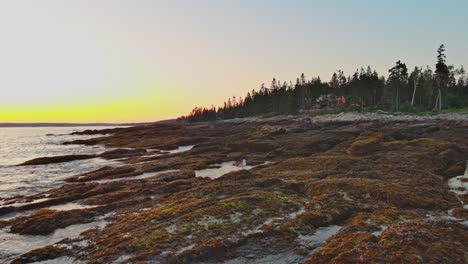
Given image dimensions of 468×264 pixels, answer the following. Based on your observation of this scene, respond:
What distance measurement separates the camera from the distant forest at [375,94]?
8769 centimetres

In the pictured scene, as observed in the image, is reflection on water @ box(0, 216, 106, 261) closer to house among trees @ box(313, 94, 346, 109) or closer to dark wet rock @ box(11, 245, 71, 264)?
dark wet rock @ box(11, 245, 71, 264)

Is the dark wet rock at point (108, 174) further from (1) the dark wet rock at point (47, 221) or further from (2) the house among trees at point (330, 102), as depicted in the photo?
(2) the house among trees at point (330, 102)

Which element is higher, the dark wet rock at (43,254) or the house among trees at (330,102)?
the house among trees at (330,102)

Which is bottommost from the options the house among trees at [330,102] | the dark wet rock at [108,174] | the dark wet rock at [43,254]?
the dark wet rock at [108,174]

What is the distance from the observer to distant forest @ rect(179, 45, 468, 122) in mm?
87688

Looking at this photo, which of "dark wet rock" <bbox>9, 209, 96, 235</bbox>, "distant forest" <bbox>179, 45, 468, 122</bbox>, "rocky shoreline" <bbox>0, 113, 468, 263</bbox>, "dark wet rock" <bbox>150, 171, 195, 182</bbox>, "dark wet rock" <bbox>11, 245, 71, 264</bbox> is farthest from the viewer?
"distant forest" <bbox>179, 45, 468, 122</bbox>

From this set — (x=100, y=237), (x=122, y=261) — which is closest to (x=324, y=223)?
(x=122, y=261)

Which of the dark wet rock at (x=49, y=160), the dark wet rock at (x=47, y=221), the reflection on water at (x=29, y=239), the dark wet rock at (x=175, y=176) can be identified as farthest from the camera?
the dark wet rock at (x=49, y=160)

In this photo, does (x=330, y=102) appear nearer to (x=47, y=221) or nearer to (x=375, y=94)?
(x=375, y=94)

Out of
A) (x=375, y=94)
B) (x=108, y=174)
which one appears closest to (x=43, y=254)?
(x=108, y=174)

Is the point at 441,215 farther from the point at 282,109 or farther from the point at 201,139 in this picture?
the point at 282,109

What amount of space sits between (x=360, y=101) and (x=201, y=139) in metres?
82.0

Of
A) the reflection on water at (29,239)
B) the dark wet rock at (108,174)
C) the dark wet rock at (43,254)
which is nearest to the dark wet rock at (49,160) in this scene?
the dark wet rock at (108,174)

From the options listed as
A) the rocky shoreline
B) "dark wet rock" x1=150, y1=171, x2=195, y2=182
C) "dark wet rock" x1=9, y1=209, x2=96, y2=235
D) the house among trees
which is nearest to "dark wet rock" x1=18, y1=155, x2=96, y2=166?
the rocky shoreline
